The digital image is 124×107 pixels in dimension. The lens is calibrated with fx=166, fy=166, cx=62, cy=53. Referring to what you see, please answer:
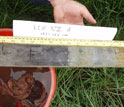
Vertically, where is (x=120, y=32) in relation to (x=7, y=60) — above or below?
above

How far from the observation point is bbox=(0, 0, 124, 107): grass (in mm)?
1306

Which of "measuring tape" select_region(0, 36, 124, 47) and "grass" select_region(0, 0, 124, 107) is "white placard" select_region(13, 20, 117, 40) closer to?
"measuring tape" select_region(0, 36, 124, 47)

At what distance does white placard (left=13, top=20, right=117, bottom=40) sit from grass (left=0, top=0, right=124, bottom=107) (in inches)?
20.3

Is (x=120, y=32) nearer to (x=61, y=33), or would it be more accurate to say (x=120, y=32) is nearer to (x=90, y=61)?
(x=90, y=61)

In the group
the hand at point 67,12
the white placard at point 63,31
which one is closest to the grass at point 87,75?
the hand at point 67,12

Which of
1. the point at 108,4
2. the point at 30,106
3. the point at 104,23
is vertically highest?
the point at 108,4

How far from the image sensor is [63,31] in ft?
2.66

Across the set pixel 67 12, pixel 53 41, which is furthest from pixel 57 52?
pixel 67 12

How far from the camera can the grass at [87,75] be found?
131cm

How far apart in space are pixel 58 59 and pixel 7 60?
0.91 ft

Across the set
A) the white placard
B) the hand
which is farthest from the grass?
the white placard

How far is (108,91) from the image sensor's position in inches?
53.1

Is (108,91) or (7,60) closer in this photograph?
(7,60)

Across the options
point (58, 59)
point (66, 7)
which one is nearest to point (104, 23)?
point (66, 7)
